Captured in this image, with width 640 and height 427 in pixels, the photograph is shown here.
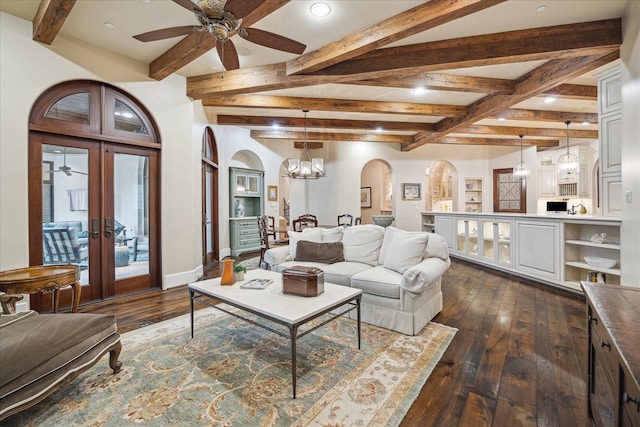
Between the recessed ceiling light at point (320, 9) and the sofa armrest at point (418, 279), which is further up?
the recessed ceiling light at point (320, 9)

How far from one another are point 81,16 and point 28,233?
230 centimetres

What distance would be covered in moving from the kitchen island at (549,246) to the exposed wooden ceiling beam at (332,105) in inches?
87.5

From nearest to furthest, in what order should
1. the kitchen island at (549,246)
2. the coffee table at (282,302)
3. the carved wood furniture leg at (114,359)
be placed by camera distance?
the coffee table at (282,302) < the carved wood furniture leg at (114,359) < the kitchen island at (549,246)

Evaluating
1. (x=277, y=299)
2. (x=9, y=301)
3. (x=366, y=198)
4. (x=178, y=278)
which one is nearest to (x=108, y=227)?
(x=178, y=278)

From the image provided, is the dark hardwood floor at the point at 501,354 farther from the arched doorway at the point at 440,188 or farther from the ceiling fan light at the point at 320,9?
the arched doorway at the point at 440,188

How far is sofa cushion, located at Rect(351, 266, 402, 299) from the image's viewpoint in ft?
8.94

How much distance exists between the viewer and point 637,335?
3.17 feet

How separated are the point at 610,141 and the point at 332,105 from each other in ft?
12.8

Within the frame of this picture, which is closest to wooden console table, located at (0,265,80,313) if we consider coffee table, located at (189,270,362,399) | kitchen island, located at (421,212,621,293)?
coffee table, located at (189,270,362,399)

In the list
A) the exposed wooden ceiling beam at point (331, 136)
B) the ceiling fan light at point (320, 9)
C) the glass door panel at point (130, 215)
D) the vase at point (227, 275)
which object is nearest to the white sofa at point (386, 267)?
the vase at point (227, 275)

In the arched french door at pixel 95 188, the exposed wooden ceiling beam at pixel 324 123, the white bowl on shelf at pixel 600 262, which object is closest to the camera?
the arched french door at pixel 95 188

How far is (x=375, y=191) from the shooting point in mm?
10633

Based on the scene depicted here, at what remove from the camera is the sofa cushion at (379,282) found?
2.72 meters

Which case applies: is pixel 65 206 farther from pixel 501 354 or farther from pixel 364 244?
pixel 501 354
